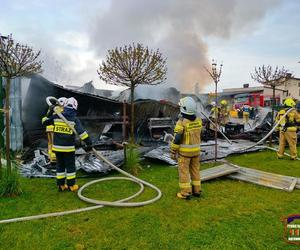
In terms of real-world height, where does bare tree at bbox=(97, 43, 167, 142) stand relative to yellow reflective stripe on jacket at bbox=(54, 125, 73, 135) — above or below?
above

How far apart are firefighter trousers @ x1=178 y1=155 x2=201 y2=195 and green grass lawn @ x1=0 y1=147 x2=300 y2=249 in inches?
9.1

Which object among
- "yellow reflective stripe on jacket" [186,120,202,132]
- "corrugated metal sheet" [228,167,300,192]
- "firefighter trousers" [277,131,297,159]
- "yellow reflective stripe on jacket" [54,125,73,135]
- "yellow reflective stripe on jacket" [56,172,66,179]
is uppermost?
"yellow reflective stripe on jacket" [186,120,202,132]

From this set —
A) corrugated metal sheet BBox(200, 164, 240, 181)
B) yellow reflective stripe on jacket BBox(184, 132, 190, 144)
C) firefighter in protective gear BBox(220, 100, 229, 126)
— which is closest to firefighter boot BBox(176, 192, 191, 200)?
yellow reflective stripe on jacket BBox(184, 132, 190, 144)

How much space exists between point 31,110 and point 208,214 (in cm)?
782

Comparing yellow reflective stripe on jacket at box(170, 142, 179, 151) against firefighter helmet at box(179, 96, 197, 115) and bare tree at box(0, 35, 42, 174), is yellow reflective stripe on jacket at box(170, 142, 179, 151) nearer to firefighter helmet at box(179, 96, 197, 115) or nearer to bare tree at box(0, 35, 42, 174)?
firefighter helmet at box(179, 96, 197, 115)

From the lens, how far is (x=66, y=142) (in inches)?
203

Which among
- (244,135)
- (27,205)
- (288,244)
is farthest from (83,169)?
(244,135)

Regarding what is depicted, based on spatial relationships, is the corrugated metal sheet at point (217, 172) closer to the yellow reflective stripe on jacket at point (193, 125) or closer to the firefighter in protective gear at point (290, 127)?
the yellow reflective stripe on jacket at point (193, 125)

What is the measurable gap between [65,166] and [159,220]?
7.75 ft

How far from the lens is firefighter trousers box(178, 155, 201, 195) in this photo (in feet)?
15.8

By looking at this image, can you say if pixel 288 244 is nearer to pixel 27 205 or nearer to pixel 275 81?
pixel 27 205

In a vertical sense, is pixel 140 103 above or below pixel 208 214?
above

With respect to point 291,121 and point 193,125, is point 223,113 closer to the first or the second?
point 291,121

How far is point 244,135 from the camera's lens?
1238cm
